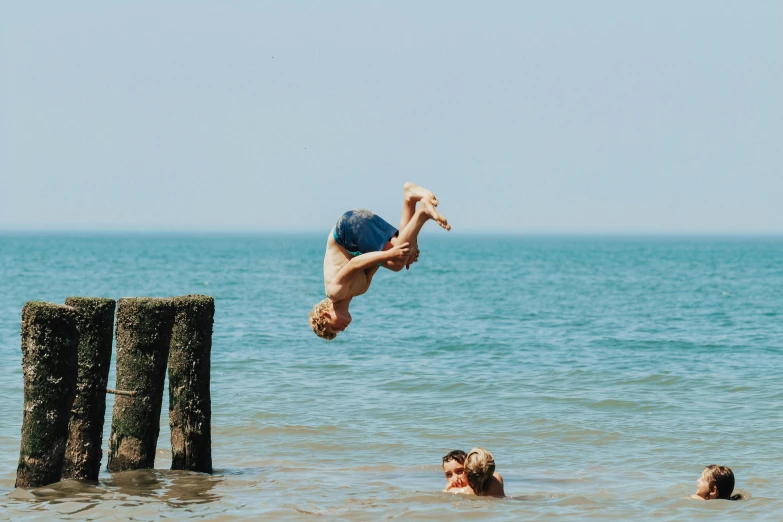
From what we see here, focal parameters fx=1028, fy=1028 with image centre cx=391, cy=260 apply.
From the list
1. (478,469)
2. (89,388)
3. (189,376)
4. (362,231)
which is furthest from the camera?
(189,376)

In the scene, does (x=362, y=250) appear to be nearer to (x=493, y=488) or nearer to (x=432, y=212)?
(x=432, y=212)

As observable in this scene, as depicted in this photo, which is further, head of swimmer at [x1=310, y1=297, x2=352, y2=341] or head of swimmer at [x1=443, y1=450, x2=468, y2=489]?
head of swimmer at [x1=443, y1=450, x2=468, y2=489]

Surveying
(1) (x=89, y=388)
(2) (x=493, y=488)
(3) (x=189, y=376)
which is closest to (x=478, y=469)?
(2) (x=493, y=488)

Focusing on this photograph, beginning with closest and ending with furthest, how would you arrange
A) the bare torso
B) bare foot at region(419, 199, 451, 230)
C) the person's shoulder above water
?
bare foot at region(419, 199, 451, 230) < the bare torso < the person's shoulder above water

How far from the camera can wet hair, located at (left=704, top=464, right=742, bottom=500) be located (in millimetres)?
11492

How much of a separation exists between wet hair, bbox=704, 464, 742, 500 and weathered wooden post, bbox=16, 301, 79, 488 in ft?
22.9

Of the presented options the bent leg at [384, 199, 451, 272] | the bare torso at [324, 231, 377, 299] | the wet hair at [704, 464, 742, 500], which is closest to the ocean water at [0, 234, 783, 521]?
the wet hair at [704, 464, 742, 500]

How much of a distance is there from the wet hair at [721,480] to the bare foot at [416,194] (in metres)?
4.74

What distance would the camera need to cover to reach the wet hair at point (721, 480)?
452 inches

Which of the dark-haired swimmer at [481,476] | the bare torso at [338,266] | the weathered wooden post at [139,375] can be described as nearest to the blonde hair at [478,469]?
the dark-haired swimmer at [481,476]

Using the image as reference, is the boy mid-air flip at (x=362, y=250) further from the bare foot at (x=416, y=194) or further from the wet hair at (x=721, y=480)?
the wet hair at (x=721, y=480)

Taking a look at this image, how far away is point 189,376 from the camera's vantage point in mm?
11789

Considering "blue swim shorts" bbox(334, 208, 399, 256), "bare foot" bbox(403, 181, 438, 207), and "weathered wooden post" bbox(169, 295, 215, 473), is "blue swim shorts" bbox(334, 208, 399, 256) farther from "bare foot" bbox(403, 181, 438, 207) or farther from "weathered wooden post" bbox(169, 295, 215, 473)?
"weathered wooden post" bbox(169, 295, 215, 473)

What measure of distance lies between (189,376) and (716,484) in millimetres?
6073
